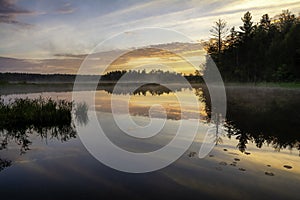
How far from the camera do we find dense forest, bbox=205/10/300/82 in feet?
199

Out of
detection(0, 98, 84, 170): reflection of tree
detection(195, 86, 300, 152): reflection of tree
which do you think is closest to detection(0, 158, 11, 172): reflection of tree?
detection(0, 98, 84, 170): reflection of tree

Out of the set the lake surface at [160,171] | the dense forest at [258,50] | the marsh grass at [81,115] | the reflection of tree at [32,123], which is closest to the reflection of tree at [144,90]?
the dense forest at [258,50]

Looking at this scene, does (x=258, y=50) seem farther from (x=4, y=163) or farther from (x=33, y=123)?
(x=4, y=163)

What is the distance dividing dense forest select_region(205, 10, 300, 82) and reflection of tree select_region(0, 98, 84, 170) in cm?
5629

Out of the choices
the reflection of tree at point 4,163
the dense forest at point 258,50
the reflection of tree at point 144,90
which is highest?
the dense forest at point 258,50

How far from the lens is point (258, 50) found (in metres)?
73.0

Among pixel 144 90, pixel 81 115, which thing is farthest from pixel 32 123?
pixel 144 90

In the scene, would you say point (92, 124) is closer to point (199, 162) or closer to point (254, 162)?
point (199, 162)

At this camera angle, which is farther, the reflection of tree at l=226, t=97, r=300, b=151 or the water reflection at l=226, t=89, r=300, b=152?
the reflection of tree at l=226, t=97, r=300, b=151

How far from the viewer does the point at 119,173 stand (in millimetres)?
9781

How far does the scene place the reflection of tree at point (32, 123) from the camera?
613 inches

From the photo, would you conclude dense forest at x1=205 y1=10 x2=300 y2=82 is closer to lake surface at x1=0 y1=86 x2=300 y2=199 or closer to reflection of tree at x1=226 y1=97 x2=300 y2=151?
reflection of tree at x1=226 y1=97 x2=300 y2=151

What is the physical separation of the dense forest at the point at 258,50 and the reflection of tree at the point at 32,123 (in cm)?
5629

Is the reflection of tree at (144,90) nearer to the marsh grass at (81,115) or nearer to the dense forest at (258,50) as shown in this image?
the dense forest at (258,50)
